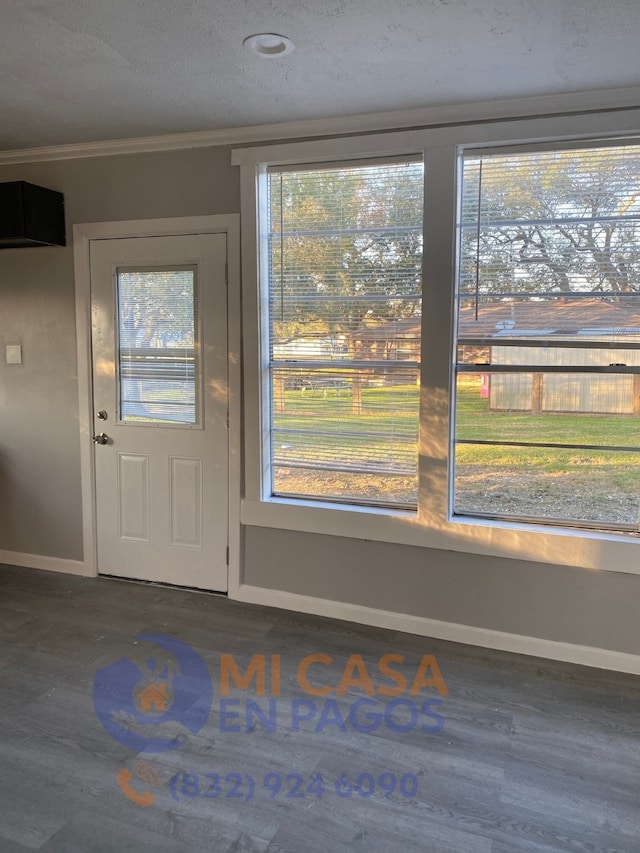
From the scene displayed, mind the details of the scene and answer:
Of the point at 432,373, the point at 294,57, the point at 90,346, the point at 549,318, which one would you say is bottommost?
the point at 432,373

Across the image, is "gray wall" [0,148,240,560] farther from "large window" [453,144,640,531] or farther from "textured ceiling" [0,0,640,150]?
"large window" [453,144,640,531]

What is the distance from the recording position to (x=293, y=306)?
3174mm

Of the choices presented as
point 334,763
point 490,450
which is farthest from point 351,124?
point 334,763

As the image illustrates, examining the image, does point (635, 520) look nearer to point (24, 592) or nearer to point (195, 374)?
point (195, 374)

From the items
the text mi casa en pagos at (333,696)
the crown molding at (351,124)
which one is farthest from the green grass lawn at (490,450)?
the crown molding at (351,124)

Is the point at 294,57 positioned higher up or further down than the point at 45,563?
higher up

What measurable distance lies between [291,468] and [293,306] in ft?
2.80

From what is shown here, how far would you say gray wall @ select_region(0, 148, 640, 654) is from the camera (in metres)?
2.80

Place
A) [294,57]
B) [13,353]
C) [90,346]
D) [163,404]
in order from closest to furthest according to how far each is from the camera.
Answer: [294,57]
[163,404]
[90,346]
[13,353]

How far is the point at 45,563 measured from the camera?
386 centimetres

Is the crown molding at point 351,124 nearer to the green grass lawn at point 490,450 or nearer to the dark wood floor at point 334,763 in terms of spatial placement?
the green grass lawn at point 490,450

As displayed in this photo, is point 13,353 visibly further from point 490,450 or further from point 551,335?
point 551,335

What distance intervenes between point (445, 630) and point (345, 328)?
1564 millimetres

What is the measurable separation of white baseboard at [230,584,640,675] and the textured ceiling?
7.86 ft
